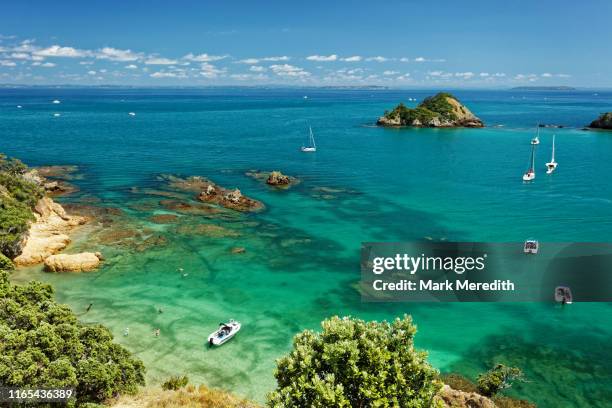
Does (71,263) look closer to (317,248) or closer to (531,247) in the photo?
(317,248)

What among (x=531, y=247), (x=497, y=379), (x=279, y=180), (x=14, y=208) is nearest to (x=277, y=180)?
(x=279, y=180)

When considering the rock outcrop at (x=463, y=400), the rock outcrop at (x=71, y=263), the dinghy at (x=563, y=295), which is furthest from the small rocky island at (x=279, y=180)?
the rock outcrop at (x=463, y=400)

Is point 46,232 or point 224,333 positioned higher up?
point 46,232

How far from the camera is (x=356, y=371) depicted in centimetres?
1988

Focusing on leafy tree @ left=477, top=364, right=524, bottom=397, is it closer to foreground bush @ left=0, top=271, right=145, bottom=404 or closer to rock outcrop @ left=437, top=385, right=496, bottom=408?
rock outcrop @ left=437, top=385, right=496, bottom=408

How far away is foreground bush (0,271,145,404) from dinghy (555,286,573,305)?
40.4m

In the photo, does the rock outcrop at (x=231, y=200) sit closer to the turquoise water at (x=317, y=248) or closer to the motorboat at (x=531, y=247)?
the turquoise water at (x=317, y=248)

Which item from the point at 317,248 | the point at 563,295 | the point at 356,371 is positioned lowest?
the point at 563,295

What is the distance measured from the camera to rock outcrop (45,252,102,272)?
48.0 metres

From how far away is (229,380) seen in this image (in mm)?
33156

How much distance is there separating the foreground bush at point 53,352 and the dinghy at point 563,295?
40438 millimetres

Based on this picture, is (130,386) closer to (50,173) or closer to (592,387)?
(592,387)

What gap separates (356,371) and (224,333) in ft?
66.2

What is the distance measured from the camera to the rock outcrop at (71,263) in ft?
157
